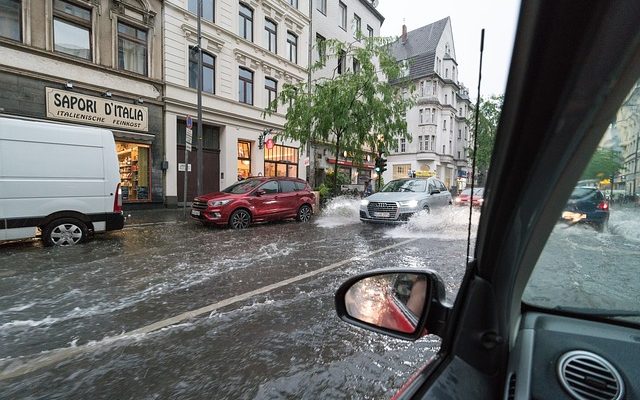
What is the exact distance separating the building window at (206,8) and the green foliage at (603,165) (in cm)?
1969

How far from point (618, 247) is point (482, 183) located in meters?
0.49

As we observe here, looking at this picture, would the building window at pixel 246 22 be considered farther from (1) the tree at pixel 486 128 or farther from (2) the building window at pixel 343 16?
(1) the tree at pixel 486 128

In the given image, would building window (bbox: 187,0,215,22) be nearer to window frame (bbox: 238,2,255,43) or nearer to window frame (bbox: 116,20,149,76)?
window frame (bbox: 238,2,255,43)

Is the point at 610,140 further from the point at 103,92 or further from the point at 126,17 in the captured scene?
the point at 126,17

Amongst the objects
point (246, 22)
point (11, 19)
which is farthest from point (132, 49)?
point (246, 22)

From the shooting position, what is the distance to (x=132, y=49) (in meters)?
15.2

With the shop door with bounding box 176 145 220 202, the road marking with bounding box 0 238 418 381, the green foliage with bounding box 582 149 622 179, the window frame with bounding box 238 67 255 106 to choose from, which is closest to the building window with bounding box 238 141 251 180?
the shop door with bounding box 176 145 220 202

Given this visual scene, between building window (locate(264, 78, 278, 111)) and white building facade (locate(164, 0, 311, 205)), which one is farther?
building window (locate(264, 78, 278, 111))

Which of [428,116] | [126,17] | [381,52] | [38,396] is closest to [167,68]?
[126,17]

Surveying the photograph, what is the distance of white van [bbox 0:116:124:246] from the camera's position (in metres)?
6.68

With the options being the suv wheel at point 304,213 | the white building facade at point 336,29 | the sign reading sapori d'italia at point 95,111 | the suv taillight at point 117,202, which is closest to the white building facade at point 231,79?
the sign reading sapori d'italia at point 95,111

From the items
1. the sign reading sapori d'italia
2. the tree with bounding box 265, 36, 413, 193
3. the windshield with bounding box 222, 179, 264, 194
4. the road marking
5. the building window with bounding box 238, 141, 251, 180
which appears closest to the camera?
the road marking

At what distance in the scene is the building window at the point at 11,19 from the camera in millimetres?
11828

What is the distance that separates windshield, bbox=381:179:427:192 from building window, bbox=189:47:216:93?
11.5m
